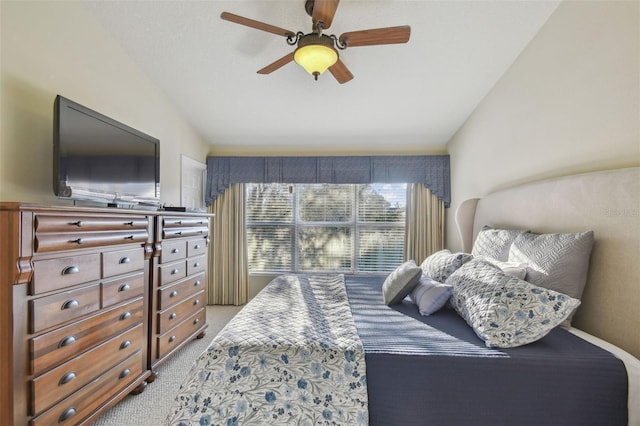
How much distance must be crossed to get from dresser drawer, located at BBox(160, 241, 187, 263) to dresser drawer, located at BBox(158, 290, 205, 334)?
419 mm

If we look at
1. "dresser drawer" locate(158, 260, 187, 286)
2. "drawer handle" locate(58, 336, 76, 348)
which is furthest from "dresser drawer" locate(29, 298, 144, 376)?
"dresser drawer" locate(158, 260, 187, 286)

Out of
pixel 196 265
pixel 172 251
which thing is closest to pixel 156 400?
pixel 172 251

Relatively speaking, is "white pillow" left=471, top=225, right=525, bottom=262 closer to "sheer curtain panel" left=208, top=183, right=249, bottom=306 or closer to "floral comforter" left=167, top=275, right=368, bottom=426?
"floral comforter" left=167, top=275, right=368, bottom=426

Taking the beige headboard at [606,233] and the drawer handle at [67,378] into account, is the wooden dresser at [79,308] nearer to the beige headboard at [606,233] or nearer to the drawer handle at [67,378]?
the drawer handle at [67,378]

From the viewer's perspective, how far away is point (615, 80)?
5.34ft

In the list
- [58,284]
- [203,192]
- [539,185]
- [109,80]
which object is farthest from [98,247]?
[539,185]

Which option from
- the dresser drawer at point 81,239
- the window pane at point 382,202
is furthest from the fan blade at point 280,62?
the window pane at point 382,202

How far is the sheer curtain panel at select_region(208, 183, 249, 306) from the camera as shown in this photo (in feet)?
13.9

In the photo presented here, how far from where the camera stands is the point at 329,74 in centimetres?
288

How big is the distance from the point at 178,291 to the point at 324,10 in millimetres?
2444

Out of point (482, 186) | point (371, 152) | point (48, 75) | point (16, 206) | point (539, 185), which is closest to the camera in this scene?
point (16, 206)

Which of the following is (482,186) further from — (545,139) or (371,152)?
(371,152)

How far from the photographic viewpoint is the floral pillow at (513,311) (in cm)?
137

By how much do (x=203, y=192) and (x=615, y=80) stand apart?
427 cm
